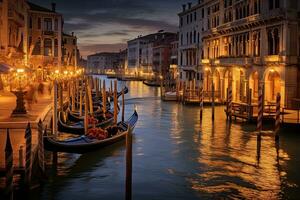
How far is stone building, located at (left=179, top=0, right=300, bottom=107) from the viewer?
64.6 feet

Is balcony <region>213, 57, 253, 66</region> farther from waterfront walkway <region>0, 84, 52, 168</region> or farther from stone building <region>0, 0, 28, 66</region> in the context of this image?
stone building <region>0, 0, 28, 66</region>

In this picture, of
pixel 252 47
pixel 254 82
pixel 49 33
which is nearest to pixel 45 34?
pixel 49 33

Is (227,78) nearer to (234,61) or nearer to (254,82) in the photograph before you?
(234,61)

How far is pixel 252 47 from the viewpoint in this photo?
23.8 metres

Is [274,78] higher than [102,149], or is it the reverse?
[274,78]

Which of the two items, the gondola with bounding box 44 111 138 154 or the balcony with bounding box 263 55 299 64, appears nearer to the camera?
the gondola with bounding box 44 111 138 154

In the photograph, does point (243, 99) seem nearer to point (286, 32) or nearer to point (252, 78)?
point (252, 78)

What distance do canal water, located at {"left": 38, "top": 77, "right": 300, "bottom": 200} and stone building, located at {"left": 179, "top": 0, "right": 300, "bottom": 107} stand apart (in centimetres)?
521

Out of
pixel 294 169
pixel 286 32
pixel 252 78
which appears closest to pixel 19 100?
pixel 294 169

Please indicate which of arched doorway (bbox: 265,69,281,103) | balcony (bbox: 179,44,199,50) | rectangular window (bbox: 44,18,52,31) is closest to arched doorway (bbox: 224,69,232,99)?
arched doorway (bbox: 265,69,281,103)

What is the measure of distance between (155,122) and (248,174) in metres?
9.20

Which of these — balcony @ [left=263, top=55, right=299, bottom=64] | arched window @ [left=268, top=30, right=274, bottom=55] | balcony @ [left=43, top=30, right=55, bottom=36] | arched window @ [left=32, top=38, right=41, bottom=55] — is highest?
balcony @ [left=43, top=30, right=55, bottom=36]

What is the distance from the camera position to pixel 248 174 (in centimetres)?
1015

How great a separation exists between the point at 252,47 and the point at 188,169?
14530mm
